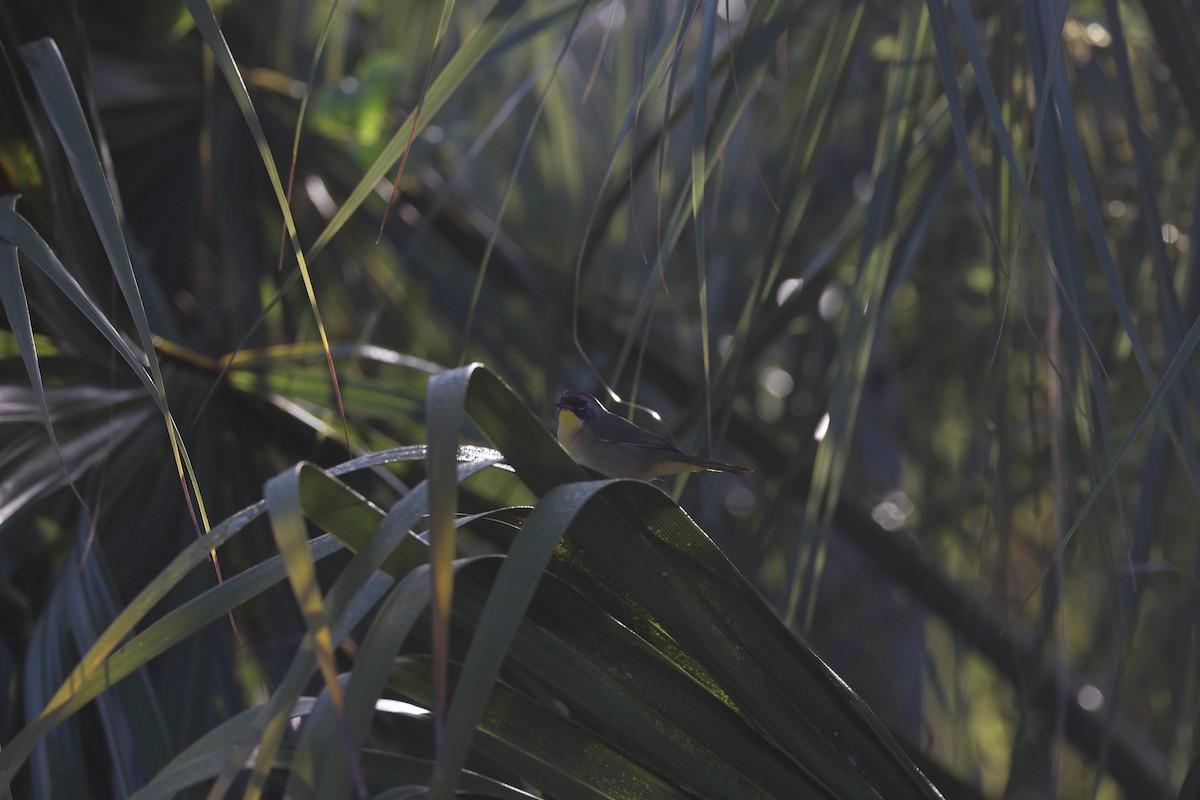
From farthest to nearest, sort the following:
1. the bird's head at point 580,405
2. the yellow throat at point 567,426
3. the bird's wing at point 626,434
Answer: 1. the bird's head at point 580,405
2. the yellow throat at point 567,426
3. the bird's wing at point 626,434

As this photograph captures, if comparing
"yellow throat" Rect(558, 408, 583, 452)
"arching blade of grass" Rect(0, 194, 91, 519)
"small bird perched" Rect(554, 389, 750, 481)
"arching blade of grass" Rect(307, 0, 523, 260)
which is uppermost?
"arching blade of grass" Rect(307, 0, 523, 260)

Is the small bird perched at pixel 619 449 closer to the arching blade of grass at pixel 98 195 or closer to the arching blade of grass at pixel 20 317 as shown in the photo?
the arching blade of grass at pixel 98 195

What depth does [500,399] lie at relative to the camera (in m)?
1.12

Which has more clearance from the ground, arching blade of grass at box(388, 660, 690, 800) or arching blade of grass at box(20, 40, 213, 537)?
arching blade of grass at box(20, 40, 213, 537)

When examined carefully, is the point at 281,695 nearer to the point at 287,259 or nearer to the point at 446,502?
the point at 446,502

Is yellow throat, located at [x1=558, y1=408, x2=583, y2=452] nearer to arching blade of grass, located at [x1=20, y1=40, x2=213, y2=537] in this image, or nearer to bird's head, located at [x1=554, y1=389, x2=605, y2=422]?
bird's head, located at [x1=554, y1=389, x2=605, y2=422]

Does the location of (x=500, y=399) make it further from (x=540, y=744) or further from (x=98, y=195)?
(x=98, y=195)

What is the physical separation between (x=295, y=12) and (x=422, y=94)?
8.81 ft

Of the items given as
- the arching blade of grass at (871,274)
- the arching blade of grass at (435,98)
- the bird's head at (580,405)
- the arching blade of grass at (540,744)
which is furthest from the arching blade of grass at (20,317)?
the bird's head at (580,405)

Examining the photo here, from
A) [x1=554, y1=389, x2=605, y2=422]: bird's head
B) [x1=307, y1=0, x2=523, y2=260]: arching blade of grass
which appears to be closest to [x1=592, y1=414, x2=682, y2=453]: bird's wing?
[x1=554, y1=389, x2=605, y2=422]: bird's head

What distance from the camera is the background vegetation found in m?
1.09

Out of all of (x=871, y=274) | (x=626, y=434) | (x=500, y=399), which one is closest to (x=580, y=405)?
(x=626, y=434)

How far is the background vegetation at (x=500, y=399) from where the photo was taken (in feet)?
3.59

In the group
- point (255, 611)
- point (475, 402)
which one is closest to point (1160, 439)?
point (475, 402)
